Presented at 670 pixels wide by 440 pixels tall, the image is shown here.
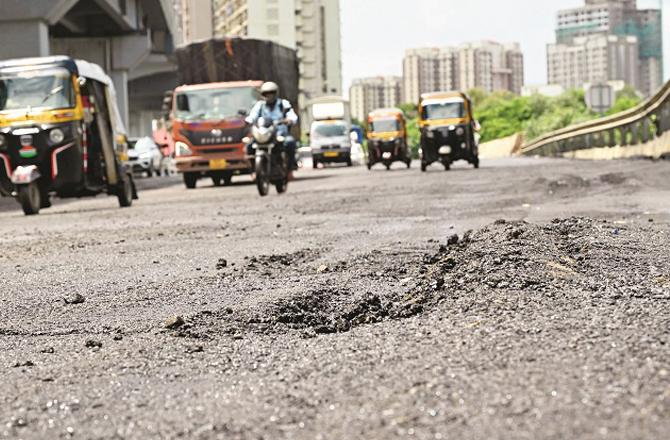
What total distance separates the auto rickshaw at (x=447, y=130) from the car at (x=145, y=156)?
13.1 metres

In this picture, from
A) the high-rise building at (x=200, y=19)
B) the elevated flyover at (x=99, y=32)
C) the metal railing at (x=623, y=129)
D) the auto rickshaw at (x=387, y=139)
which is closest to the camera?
the metal railing at (x=623, y=129)

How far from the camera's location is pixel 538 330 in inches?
163

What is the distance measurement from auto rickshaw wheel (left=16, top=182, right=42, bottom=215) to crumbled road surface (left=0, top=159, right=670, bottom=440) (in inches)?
282

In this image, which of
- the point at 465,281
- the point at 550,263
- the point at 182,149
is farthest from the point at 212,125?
the point at 465,281

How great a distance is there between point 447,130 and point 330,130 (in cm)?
2131

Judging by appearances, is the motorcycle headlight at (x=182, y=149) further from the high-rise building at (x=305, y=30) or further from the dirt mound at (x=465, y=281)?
the high-rise building at (x=305, y=30)

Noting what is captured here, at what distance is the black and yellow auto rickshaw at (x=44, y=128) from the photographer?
56.0 ft

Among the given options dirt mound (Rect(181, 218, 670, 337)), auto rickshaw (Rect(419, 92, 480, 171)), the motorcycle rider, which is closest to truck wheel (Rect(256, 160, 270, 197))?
the motorcycle rider

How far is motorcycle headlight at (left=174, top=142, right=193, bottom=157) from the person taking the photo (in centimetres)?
2859

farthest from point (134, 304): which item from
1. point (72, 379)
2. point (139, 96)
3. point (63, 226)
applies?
point (139, 96)

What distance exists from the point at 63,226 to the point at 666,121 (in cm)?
1565

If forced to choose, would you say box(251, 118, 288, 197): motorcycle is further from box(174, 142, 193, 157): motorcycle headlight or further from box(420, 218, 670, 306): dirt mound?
box(420, 218, 670, 306): dirt mound

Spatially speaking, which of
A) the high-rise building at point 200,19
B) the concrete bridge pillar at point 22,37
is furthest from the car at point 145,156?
the high-rise building at point 200,19

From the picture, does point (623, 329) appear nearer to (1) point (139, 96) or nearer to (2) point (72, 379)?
(2) point (72, 379)
